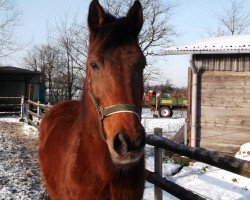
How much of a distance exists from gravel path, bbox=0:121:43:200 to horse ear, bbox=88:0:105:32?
13.5ft

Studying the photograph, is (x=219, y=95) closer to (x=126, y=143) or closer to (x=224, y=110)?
(x=224, y=110)

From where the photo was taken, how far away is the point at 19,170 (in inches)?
305

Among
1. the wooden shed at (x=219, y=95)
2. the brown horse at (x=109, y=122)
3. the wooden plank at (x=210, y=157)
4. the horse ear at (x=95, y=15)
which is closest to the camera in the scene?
the brown horse at (x=109, y=122)

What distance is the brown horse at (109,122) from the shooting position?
213 centimetres

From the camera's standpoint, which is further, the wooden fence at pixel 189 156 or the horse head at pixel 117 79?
the wooden fence at pixel 189 156

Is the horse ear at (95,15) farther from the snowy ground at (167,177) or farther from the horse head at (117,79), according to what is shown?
the snowy ground at (167,177)

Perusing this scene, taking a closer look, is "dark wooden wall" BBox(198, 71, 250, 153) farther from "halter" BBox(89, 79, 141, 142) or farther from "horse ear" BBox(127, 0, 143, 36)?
"halter" BBox(89, 79, 141, 142)

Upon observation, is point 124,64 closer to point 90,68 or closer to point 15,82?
point 90,68

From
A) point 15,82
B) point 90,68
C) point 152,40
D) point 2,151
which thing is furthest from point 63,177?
point 152,40

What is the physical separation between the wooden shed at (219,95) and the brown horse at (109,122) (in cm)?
774

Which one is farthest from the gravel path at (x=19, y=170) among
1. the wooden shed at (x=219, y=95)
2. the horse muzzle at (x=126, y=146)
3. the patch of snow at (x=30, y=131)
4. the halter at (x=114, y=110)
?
the wooden shed at (x=219, y=95)

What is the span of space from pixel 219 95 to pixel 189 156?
658cm

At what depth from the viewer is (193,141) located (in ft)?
35.0

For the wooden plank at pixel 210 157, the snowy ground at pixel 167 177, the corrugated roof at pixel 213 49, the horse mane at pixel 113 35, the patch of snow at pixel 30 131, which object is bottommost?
the snowy ground at pixel 167 177
